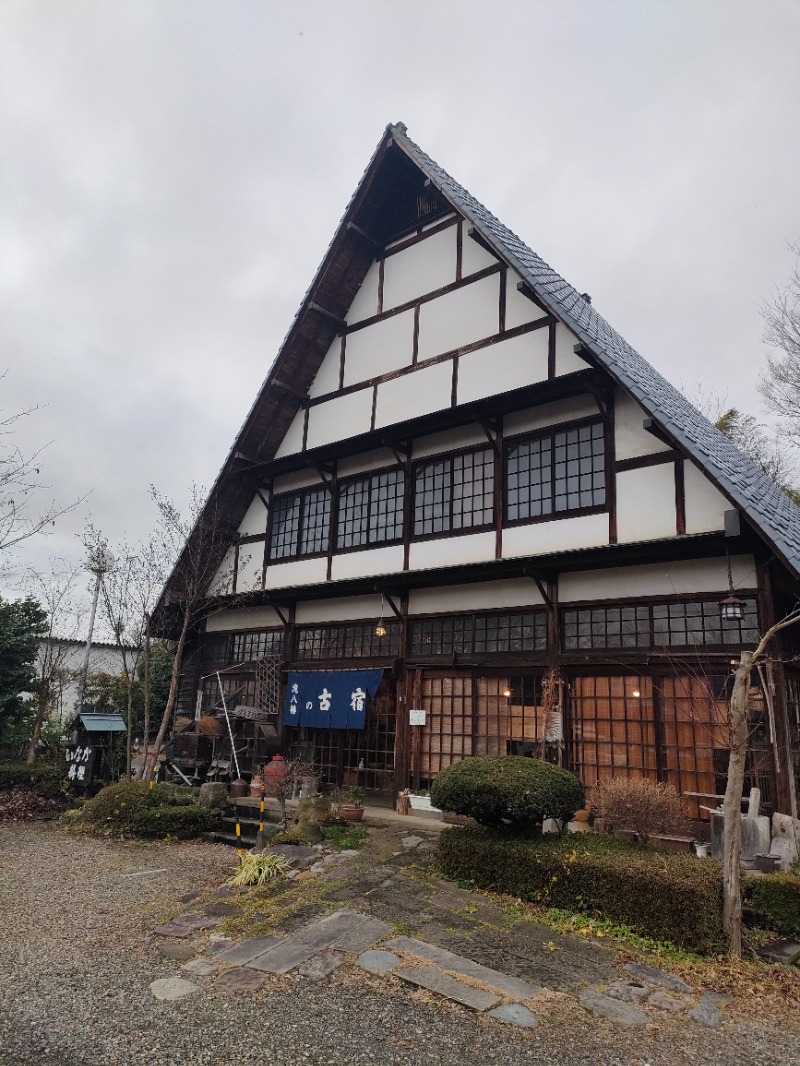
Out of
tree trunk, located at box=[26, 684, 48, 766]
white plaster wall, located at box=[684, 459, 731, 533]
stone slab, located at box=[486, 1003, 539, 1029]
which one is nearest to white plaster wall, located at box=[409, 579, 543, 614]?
white plaster wall, located at box=[684, 459, 731, 533]

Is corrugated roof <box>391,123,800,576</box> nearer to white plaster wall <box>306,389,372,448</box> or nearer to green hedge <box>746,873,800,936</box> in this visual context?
green hedge <box>746,873,800,936</box>

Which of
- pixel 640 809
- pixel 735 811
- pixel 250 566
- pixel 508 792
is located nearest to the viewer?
pixel 735 811

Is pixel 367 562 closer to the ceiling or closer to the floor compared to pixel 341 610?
closer to the ceiling

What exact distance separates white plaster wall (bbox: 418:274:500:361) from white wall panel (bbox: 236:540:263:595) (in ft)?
19.5

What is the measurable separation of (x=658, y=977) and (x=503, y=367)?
9262mm

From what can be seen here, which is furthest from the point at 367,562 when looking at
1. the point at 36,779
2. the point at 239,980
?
the point at 239,980

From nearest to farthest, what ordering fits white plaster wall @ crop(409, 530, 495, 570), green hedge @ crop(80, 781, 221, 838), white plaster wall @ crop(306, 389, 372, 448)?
green hedge @ crop(80, 781, 221, 838) → white plaster wall @ crop(409, 530, 495, 570) → white plaster wall @ crop(306, 389, 372, 448)

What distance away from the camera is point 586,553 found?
33.4 feet

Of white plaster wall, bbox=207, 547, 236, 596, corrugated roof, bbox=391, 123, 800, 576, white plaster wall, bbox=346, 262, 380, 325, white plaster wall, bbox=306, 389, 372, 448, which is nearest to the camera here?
corrugated roof, bbox=391, 123, 800, 576

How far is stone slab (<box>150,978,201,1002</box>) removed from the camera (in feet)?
17.0

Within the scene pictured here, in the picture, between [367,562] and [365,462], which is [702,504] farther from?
[365,462]

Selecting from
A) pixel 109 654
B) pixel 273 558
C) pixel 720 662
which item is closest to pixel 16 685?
pixel 273 558

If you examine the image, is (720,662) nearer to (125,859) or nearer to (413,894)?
(413,894)

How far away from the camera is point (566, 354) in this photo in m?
11.5
